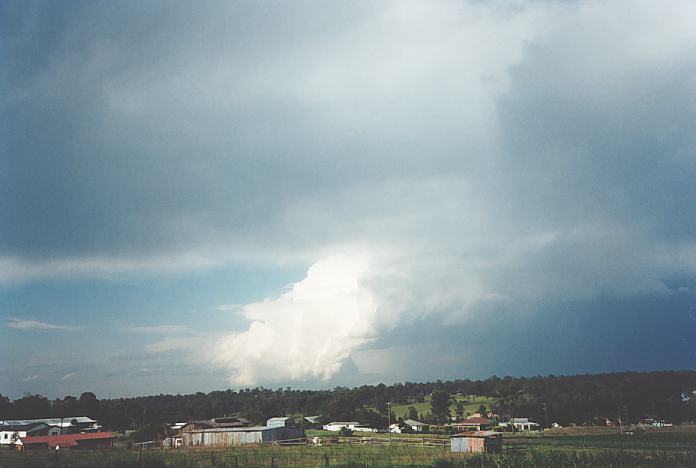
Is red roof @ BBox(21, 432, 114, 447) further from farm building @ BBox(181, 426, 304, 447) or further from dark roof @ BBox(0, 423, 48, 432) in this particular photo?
farm building @ BBox(181, 426, 304, 447)

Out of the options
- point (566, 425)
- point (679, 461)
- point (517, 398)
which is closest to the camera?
point (679, 461)

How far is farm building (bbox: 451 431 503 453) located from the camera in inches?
1907

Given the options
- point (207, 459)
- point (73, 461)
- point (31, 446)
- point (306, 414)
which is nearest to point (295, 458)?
point (207, 459)

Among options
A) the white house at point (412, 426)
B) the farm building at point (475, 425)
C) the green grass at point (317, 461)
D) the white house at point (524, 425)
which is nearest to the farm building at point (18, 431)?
the green grass at point (317, 461)

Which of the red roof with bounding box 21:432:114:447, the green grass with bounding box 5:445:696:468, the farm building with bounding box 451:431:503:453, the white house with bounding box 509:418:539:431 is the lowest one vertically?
the white house with bounding box 509:418:539:431

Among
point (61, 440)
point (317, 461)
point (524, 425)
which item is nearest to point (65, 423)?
point (61, 440)

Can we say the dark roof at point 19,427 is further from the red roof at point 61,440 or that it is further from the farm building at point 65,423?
the red roof at point 61,440

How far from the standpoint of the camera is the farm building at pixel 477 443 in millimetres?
48438

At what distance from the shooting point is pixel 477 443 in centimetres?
4872

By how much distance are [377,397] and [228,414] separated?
52.5 metres

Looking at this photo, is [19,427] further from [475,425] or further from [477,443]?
[475,425]

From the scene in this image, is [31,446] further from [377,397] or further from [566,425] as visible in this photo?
[377,397]

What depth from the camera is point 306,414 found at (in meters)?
120

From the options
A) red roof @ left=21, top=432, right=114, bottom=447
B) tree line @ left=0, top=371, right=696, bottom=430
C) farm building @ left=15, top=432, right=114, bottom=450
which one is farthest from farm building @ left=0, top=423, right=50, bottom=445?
tree line @ left=0, top=371, right=696, bottom=430
